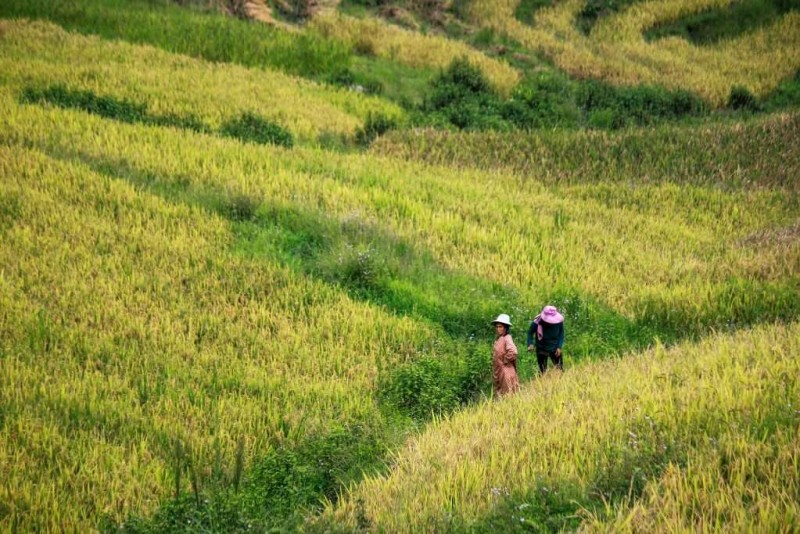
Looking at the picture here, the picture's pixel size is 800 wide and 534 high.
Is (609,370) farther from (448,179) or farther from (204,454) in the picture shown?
(448,179)

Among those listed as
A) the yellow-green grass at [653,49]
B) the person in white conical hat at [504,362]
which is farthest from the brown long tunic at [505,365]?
the yellow-green grass at [653,49]

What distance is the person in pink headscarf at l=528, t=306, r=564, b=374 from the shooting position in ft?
31.8

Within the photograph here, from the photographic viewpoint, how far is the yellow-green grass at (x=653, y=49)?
26750mm

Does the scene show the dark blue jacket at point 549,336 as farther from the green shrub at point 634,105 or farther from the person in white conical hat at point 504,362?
the green shrub at point 634,105

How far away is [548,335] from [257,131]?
11172mm

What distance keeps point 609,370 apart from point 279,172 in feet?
28.5

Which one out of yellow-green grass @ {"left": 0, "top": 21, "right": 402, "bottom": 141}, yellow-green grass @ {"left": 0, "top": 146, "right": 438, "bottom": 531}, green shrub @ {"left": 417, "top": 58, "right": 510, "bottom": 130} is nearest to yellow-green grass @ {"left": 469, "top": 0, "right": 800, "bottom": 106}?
green shrub @ {"left": 417, "top": 58, "right": 510, "bottom": 130}

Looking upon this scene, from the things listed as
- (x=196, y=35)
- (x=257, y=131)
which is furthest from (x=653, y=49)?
(x=257, y=131)

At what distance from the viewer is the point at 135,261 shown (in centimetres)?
1148

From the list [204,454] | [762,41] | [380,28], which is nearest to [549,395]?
[204,454]

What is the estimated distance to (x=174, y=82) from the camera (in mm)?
20609

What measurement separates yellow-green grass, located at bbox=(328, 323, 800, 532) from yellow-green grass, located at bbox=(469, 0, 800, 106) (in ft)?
67.1

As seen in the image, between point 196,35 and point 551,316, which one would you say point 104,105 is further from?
point 551,316

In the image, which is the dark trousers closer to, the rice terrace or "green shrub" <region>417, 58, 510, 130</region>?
the rice terrace
